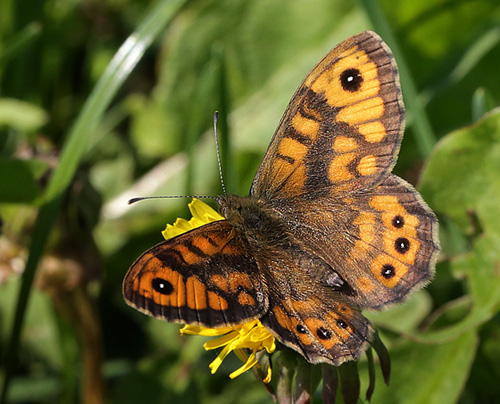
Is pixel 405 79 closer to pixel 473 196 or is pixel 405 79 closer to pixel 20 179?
pixel 473 196

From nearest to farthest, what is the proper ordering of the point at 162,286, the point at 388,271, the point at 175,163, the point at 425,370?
1. the point at 162,286
2. the point at 388,271
3. the point at 425,370
4. the point at 175,163

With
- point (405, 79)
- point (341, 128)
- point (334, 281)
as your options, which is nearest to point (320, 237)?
point (334, 281)

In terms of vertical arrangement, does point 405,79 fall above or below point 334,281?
above

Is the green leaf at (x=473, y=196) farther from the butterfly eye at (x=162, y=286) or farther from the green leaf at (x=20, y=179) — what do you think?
the green leaf at (x=20, y=179)

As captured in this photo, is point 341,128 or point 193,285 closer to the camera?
point 193,285

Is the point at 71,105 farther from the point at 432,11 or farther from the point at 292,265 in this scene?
the point at 292,265

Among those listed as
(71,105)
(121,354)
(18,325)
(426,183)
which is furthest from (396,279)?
(71,105)

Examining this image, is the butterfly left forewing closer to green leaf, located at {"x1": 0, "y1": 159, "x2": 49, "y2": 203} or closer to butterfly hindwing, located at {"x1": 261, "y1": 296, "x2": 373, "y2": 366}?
butterfly hindwing, located at {"x1": 261, "y1": 296, "x2": 373, "y2": 366}
